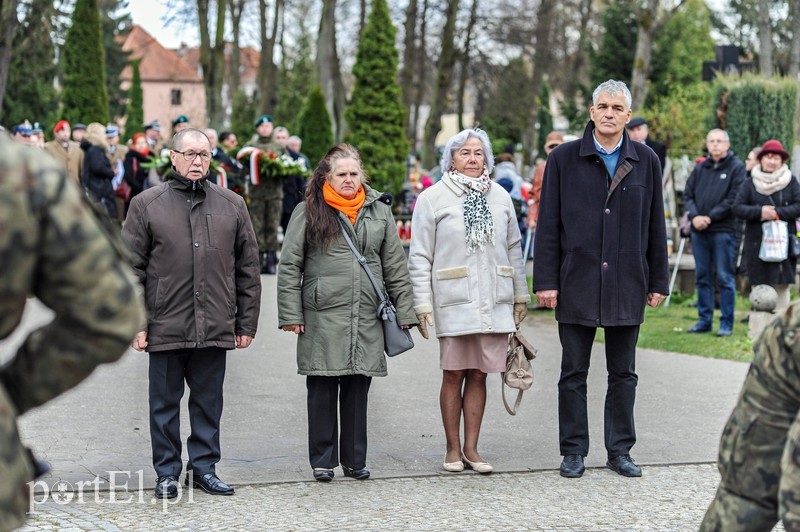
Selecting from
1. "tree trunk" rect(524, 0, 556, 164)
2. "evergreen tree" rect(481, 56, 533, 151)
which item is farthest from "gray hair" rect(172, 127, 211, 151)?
"tree trunk" rect(524, 0, 556, 164)

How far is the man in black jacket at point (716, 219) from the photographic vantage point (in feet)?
38.5

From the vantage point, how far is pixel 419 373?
980 cm

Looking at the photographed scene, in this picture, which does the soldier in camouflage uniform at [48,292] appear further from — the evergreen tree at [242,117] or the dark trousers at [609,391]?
the evergreen tree at [242,117]

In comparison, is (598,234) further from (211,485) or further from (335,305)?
(211,485)

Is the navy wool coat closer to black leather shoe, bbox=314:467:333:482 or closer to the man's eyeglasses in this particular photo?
black leather shoe, bbox=314:467:333:482

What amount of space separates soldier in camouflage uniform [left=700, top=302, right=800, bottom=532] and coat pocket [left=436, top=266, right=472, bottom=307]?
3.28m

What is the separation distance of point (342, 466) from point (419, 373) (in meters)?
3.25

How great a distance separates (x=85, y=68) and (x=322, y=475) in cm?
2821

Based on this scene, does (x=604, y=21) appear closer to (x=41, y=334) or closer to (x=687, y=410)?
(x=687, y=410)

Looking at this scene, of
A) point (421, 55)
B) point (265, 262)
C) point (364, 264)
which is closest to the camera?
point (364, 264)

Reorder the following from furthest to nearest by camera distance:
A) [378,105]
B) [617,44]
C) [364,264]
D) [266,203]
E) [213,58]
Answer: [617,44]
[213,58]
[378,105]
[266,203]
[364,264]

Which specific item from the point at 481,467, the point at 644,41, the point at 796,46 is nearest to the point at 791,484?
the point at 481,467

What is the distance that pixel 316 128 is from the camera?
92.8 feet

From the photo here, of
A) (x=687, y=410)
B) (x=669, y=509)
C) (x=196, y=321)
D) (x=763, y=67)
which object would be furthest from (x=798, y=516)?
(x=763, y=67)
